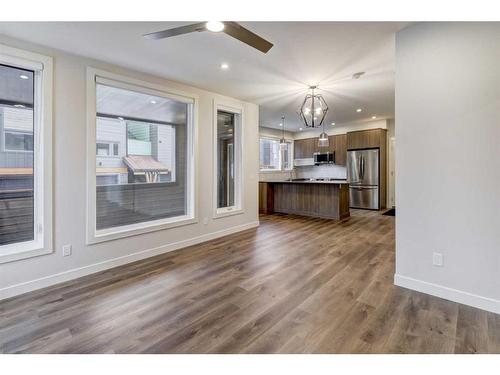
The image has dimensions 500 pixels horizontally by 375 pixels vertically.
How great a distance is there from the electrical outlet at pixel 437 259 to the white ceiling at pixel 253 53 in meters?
2.23

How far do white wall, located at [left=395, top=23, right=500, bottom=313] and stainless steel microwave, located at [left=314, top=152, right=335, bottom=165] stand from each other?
19.4 ft

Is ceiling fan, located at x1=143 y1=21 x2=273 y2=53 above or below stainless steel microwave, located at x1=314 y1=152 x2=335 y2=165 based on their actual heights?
above

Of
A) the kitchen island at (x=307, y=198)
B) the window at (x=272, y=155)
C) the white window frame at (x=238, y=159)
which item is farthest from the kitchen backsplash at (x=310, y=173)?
the white window frame at (x=238, y=159)

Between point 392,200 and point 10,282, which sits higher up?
point 392,200

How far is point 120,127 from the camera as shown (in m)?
3.60

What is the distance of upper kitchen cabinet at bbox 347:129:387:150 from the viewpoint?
7.46m

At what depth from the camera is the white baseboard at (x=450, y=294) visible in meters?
2.18

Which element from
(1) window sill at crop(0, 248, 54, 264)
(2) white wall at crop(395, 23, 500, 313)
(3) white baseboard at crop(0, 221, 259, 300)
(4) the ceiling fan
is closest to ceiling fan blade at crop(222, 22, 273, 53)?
(4) the ceiling fan

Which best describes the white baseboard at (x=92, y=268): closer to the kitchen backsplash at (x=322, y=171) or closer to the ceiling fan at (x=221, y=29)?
the ceiling fan at (x=221, y=29)

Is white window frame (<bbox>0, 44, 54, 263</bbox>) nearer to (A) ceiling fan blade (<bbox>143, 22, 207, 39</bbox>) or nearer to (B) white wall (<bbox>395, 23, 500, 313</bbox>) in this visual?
(A) ceiling fan blade (<bbox>143, 22, 207, 39</bbox>)

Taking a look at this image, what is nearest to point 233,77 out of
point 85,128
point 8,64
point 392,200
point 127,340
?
point 85,128

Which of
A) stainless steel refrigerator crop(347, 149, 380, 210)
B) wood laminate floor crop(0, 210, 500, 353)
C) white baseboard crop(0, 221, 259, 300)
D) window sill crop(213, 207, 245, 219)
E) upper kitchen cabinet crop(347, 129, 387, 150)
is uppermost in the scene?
upper kitchen cabinet crop(347, 129, 387, 150)

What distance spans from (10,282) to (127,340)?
1.71 metres

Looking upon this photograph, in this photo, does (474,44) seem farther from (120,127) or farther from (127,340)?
(120,127)
